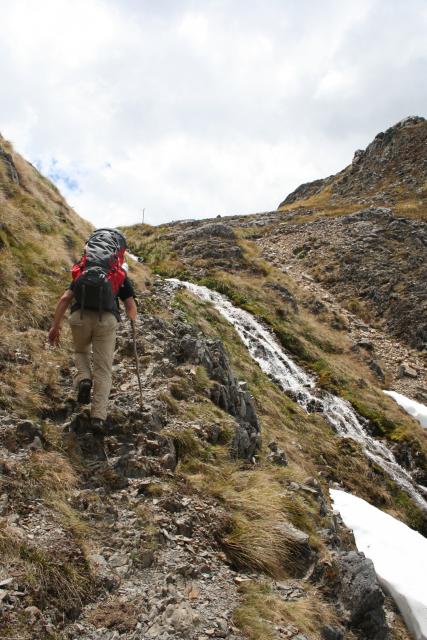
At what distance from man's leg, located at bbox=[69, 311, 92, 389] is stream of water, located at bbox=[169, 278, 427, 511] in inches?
495

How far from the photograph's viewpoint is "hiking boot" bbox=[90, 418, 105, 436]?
265 inches

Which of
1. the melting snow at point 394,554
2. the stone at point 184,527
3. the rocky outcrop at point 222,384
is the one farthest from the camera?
the rocky outcrop at point 222,384

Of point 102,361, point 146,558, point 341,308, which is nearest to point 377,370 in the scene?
point 341,308

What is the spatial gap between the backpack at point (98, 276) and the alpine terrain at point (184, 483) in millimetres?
1666

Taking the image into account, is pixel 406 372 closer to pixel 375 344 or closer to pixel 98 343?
pixel 375 344

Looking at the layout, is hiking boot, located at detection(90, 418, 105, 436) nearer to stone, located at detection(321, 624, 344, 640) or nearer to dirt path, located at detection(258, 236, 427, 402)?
stone, located at detection(321, 624, 344, 640)

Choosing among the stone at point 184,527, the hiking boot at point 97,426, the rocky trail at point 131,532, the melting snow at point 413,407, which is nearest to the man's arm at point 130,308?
the rocky trail at point 131,532

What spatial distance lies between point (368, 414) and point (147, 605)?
57.9 ft

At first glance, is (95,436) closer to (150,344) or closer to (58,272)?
(150,344)

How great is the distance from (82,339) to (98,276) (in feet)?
3.20

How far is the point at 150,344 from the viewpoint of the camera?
1057cm

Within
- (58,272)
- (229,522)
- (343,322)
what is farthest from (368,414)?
(229,522)

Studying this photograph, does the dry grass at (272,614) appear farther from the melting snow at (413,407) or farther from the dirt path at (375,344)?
the dirt path at (375,344)

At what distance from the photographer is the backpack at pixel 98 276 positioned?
6.64m
